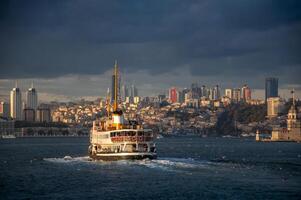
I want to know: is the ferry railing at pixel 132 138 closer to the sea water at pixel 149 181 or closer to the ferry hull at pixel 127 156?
the ferry hull at pixel 127 156

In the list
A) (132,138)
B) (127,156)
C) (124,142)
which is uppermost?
(132,138)

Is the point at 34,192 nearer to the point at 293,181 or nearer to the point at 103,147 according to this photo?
the point at 293,181

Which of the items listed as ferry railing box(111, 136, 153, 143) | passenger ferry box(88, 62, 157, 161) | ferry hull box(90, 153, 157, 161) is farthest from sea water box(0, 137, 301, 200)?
ferry railing box(111, 136, 153, 143)

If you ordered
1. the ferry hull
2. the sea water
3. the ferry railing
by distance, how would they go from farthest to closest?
the ferry railing, the ferry hull, the sea water

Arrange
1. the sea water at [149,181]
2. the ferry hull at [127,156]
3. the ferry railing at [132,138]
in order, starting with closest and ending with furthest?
the sea water at [149,181] → the ferry hull at [127,156] → the ferry railing at [132,138]

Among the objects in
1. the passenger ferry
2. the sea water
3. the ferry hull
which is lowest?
the sea water

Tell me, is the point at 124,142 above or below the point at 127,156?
above

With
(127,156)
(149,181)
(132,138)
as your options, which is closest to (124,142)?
(132,138)

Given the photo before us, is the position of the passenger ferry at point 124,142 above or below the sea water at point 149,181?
above

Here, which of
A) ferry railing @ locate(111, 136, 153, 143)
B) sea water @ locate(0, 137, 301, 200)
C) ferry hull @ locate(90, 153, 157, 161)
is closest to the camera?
sea water @ locate(0, 137, 301, 200)

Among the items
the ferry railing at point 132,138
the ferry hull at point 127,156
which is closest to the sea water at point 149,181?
the ferry hull at point 127,156

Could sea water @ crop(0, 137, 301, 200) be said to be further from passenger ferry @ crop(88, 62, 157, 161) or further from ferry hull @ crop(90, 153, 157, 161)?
passenger ferry @ crop(88, 62, 157, 161)

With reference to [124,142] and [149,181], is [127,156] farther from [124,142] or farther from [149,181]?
[149,181]
